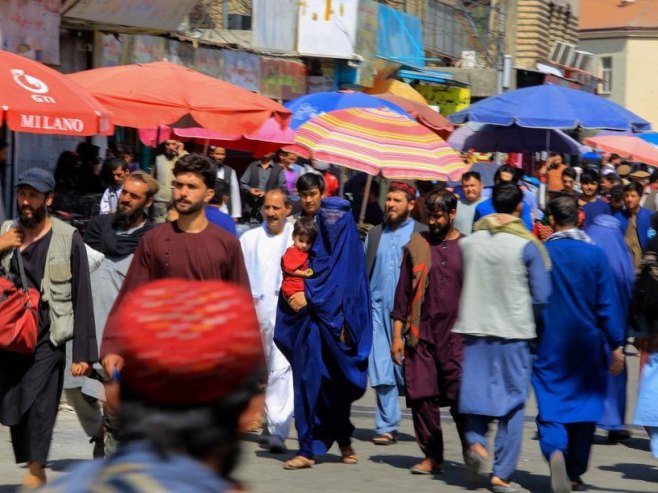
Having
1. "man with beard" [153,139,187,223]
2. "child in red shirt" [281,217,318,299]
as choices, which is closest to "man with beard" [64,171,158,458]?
"child in red shirt" [281,217,318,299]

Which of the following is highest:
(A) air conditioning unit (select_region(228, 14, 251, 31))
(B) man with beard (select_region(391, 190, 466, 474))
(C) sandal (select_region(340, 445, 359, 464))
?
(A) air conditioning unit (select_region(228, 14, 251, 31))

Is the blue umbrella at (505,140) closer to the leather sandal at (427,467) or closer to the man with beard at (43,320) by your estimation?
the leather sandal at (427,467)

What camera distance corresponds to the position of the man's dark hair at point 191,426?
2252 mm

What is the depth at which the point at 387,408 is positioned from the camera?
933cm

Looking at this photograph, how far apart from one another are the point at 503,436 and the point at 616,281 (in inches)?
89.9

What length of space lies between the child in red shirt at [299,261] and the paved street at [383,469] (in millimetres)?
1079

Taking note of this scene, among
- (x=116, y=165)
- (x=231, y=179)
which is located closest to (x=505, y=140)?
(x=231, y=179)

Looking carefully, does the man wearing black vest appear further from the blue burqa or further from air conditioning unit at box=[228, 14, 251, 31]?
the blue burqa

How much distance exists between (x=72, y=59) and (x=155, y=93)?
5.01 metres

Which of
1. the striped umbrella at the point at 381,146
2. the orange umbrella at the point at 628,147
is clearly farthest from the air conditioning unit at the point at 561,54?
the striped umbrella at the point at 381,146

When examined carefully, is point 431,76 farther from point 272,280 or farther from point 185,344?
point 185,344

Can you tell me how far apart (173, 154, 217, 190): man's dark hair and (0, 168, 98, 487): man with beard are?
2.25 ft

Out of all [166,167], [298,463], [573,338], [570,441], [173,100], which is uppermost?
[173,100]

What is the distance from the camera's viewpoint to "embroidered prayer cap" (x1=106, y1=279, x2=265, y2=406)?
224 cm
